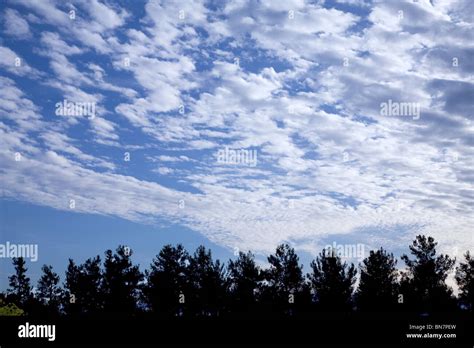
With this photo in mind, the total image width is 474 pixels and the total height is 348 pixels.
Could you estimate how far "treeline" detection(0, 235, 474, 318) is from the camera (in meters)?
49.2

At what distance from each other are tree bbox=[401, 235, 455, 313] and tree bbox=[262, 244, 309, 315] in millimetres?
11514

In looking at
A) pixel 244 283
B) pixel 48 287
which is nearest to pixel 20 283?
pixel 48 287

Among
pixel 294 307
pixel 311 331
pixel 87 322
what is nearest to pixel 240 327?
pixel 311 331

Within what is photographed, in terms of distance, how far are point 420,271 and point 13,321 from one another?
45440 mm

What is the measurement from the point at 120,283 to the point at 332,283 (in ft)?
88.7

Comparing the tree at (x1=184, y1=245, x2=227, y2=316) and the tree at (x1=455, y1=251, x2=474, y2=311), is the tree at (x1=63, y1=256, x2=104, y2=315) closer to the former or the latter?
→ the tree at (x1=184, y1=245, x2=227, y2=316)

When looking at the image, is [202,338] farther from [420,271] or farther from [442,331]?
[420,271]

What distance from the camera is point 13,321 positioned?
61.1 ft

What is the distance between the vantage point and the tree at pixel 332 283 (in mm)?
48656

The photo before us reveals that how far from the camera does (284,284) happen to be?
52.8 meters

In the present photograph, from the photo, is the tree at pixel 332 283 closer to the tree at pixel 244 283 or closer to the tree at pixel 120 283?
the tree at pixel 244 283

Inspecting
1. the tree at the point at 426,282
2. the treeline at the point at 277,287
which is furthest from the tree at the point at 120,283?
the tree at the point at 426,282

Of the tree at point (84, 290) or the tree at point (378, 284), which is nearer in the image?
the tree at point (378, 284)

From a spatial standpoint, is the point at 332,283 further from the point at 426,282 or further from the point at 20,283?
the point at 20,283
